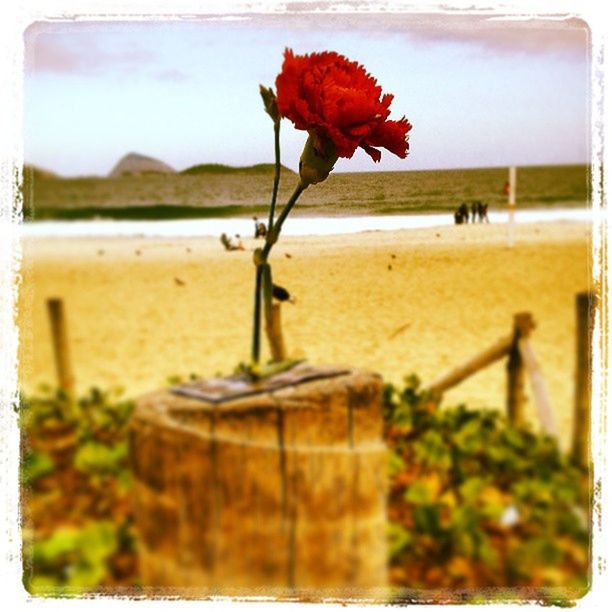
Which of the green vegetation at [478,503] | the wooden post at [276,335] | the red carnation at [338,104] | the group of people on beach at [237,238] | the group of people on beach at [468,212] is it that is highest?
the red carnation at [338,104]

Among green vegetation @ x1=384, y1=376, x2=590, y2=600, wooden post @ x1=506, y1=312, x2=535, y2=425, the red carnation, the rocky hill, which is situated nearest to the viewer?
the red carnation

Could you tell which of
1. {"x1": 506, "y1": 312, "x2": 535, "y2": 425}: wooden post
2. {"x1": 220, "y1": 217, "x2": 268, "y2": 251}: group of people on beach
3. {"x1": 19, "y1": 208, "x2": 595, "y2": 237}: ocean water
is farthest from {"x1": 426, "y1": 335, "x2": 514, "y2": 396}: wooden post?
{"x1": 220, "y1": 217, "x2": 268, "y2": 251}: group of people on beach

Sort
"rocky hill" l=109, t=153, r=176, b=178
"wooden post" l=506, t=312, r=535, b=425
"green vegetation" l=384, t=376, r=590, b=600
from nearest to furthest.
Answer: "rocky hill" l=109, t=153, r=176, b=178
"green vegetation" l=384, t=376, r=590, b=600
"wooden post" l=506, t=312, r=535, b=425

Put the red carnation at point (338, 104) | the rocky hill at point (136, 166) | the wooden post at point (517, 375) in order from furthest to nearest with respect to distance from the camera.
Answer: the wooden post at point (517, 375) < the rocky hill at point (136, 166) < the red carnation at point (338, 104)

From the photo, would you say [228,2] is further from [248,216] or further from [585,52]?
[585,52]

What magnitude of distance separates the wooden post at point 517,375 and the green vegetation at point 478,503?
0.02m

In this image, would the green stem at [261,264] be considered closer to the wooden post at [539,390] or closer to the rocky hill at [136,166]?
the rocky hill at [136,166]

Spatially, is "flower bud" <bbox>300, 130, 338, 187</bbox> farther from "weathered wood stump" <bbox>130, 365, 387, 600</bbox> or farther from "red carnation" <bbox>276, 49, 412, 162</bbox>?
"weathered wood stump" <bbox>130, 365, 387, 600</bbox>

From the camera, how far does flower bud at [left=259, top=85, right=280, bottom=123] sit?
0.54 meters

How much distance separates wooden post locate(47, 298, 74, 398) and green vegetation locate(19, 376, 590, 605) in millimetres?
23

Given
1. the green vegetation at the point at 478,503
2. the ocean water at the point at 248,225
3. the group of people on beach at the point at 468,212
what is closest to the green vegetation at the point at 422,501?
the green vegetation at the point at 478,503

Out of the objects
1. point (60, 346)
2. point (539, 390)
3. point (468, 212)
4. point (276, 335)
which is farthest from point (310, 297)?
point (539, 390)

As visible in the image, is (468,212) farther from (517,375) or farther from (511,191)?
(517,375)

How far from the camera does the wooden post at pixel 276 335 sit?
622mm
